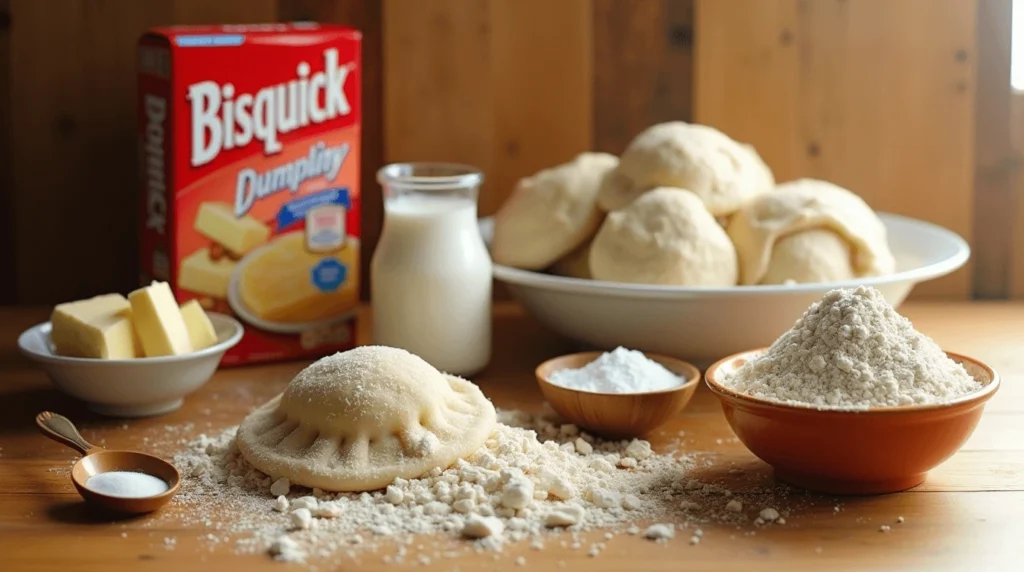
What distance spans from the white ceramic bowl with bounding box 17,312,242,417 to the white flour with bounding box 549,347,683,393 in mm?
384

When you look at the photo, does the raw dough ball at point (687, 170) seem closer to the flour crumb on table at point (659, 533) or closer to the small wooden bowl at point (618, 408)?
the small wooden bowl at point (618, 408)

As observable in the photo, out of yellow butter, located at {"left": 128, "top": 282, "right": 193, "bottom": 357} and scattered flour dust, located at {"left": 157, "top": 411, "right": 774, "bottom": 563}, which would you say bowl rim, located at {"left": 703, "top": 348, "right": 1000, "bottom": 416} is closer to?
scattered flour dust, located at {"left": 157, "top": 411, "right": 774, "bottom": 563}

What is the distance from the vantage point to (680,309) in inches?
54.8

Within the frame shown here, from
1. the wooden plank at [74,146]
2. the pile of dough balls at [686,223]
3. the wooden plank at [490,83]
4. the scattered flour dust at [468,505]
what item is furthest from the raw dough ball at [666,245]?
the wooden plank at [74,146]

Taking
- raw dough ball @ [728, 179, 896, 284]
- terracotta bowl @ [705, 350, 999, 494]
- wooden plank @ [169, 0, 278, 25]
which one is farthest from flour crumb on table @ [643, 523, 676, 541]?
wooden plank @ [169, 0, 278, 25]

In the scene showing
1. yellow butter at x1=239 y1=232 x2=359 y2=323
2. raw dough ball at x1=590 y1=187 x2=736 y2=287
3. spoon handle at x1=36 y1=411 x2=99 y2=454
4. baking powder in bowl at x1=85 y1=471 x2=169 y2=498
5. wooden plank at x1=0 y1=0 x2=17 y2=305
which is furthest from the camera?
wooden plank at x1=0 y1=0 x2=17 y2=305

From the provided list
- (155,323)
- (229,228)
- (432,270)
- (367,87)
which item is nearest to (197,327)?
(155,323)

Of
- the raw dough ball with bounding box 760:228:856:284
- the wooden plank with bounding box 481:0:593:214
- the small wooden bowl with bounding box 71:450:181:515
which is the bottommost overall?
the small wooden bowl with bounding box 71:450:181:515

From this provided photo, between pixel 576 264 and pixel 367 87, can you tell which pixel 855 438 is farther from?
pixel 367 87

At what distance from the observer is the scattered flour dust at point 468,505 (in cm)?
100

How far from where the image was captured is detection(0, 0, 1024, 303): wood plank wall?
5.73 ft

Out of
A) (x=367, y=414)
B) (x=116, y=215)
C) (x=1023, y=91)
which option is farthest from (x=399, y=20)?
(x=1023, y=91)

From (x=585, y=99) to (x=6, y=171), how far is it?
2.78 ft

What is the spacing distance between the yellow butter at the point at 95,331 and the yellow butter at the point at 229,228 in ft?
0.58
